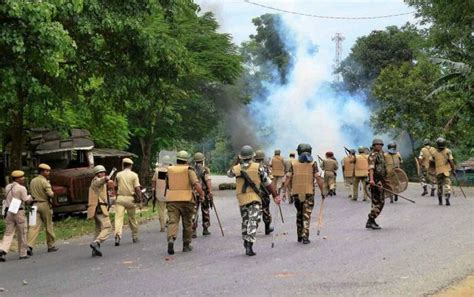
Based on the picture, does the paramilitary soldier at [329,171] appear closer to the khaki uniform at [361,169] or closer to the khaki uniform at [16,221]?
the khaki uniform at [361,169]

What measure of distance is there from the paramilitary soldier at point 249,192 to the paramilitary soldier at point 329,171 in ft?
42.9

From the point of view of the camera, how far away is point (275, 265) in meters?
9.88

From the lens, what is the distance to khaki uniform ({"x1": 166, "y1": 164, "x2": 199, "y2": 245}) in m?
12.0

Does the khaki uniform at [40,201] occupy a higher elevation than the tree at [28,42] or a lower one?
lower

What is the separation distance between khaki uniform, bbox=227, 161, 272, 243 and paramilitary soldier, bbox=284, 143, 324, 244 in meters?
0.83

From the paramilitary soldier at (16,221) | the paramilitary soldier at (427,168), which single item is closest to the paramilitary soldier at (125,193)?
the paramilitary soldier at (16,221)

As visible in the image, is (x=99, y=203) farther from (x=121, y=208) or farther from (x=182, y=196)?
(x=182, y=196)

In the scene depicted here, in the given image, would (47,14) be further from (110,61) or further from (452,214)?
(452,214)

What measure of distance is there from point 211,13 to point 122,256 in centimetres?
2623

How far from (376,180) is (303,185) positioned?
224 centimetres

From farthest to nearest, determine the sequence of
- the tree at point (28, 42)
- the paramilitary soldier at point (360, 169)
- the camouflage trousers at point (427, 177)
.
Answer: the camouflage trousers at point (427, 177)
the paramilitary soldier at point (360, 169)
the tree at point (28, 42)

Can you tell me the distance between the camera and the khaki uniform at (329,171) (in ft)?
80.7

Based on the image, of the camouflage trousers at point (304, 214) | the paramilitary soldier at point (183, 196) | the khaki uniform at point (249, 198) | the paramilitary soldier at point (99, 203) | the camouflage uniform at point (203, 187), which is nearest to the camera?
the khaki uniform at point (249, 198)

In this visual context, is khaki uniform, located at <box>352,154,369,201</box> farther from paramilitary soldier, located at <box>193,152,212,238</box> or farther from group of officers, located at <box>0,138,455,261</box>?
paramilitary soldier, located at <box>193,152,212,238</box>
